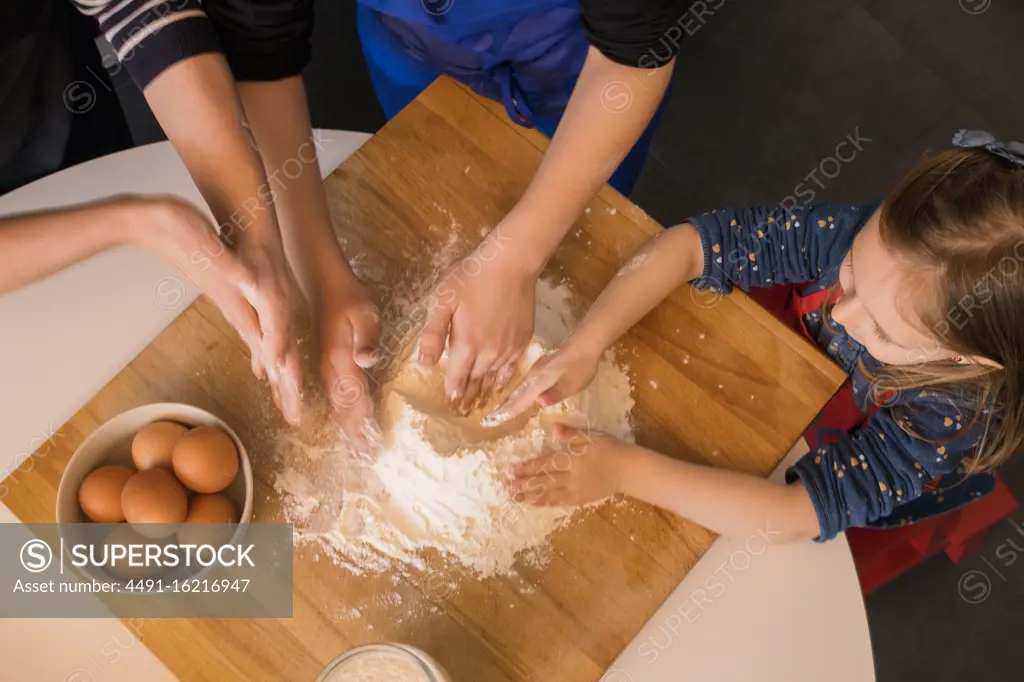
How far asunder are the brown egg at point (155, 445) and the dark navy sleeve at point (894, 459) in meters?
0.78

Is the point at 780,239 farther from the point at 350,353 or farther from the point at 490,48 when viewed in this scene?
the point at 350,353

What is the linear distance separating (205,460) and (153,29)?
0.49 m

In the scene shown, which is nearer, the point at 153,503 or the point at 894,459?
the point at 153,503

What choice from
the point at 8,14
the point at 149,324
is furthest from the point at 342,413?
the point at 8,14

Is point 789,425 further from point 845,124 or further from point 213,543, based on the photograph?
point 845,124

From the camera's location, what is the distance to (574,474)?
92 cm

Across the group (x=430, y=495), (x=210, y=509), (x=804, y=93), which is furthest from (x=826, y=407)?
(x=804, y=93)

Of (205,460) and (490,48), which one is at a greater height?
(490,48)

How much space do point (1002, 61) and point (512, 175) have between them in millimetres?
1731

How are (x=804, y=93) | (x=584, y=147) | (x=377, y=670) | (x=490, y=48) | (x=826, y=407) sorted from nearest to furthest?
(x=377, y=670), (x=584, y=147), (x=490, y=48), (x=826, y=407), (x=804, y=93)

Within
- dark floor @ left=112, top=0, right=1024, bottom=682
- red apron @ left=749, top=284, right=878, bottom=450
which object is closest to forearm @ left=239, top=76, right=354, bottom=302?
red apron @ left=749, top=284, right=878, bottom=450

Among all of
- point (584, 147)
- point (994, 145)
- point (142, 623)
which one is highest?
point (994, 145)

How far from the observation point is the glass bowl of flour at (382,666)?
2.68 feet

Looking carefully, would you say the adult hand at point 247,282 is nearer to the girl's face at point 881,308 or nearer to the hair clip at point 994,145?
the girl's face at point 881,308
